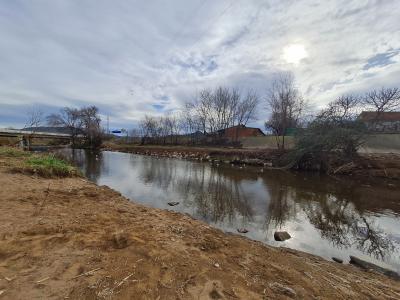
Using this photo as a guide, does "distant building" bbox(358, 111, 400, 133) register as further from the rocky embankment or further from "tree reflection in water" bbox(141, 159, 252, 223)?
"tree reflection in water" bbox(141, 159, 252, 223)

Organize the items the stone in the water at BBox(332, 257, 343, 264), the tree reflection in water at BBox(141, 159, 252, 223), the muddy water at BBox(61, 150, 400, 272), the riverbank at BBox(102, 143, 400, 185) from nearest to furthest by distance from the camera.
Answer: the stone in the water at BBox(332, 257, 343, 264) < the muddy water at BBox(61, 150, 400, 272) < the tree reflection in water at BBox(141, 159, 252, 223) < the riverbank at BBox(102, 143, 400, 185)

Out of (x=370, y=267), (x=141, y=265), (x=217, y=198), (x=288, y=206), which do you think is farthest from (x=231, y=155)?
(x=141, y=265)

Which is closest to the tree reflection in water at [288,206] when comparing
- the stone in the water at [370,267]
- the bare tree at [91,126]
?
the stone in the water at [370,267]

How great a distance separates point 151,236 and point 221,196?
25.9 ft

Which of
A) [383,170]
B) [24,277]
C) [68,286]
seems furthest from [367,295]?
[383,170]

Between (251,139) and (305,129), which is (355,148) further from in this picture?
(251,139)

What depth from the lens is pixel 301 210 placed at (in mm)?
10266

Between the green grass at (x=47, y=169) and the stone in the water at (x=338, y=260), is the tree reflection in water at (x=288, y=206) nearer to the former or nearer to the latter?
the stone in the water at (x=338, y=260)

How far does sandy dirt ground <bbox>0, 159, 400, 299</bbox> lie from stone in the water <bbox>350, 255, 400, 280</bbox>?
1.33 ft

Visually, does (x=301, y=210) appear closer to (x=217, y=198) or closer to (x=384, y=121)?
(x=217, y=198)

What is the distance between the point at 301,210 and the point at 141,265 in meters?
8.64

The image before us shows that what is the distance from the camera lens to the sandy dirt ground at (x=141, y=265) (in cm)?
286

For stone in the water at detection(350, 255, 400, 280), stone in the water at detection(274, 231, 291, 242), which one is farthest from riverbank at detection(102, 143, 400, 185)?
stone in the water at detection(350, 255, 400, 280)

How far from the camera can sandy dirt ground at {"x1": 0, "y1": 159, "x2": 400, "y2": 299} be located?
2.86 m
